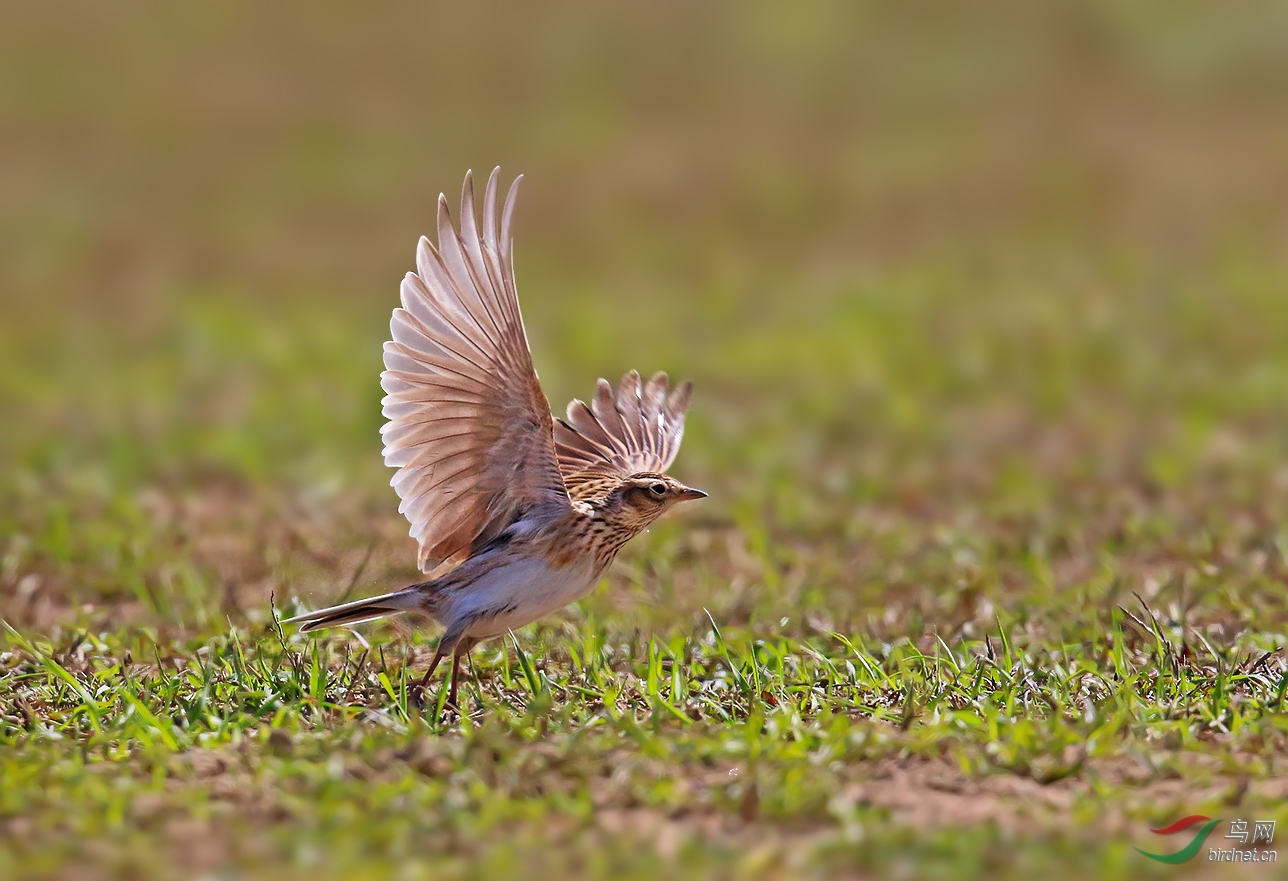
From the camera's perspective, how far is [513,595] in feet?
17.6

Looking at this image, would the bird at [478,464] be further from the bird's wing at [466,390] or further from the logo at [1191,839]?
the logo at [1191,839]

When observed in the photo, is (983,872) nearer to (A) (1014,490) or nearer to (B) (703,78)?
(A) (1014,490)

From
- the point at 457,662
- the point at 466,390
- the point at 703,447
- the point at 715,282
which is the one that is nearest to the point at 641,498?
the point at 466,390

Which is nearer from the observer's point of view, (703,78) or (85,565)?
(85,565)

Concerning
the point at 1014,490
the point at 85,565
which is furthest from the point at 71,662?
the point at 1014,490

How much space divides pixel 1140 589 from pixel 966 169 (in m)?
9.64

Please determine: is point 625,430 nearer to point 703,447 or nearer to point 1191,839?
point 1191,839

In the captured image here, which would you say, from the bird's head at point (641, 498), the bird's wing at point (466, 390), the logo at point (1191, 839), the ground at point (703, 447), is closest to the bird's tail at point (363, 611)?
the ground at point (703, 447)

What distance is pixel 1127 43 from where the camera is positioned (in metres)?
18.1

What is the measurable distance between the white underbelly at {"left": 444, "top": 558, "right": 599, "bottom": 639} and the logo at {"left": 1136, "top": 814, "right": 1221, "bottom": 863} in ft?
6.46

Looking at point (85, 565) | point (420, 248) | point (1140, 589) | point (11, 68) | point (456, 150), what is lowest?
point (1140, 589)

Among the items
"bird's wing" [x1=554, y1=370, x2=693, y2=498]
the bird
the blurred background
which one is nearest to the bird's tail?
the bird

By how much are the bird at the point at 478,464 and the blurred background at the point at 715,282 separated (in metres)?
1.28

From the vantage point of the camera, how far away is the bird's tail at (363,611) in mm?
5379
